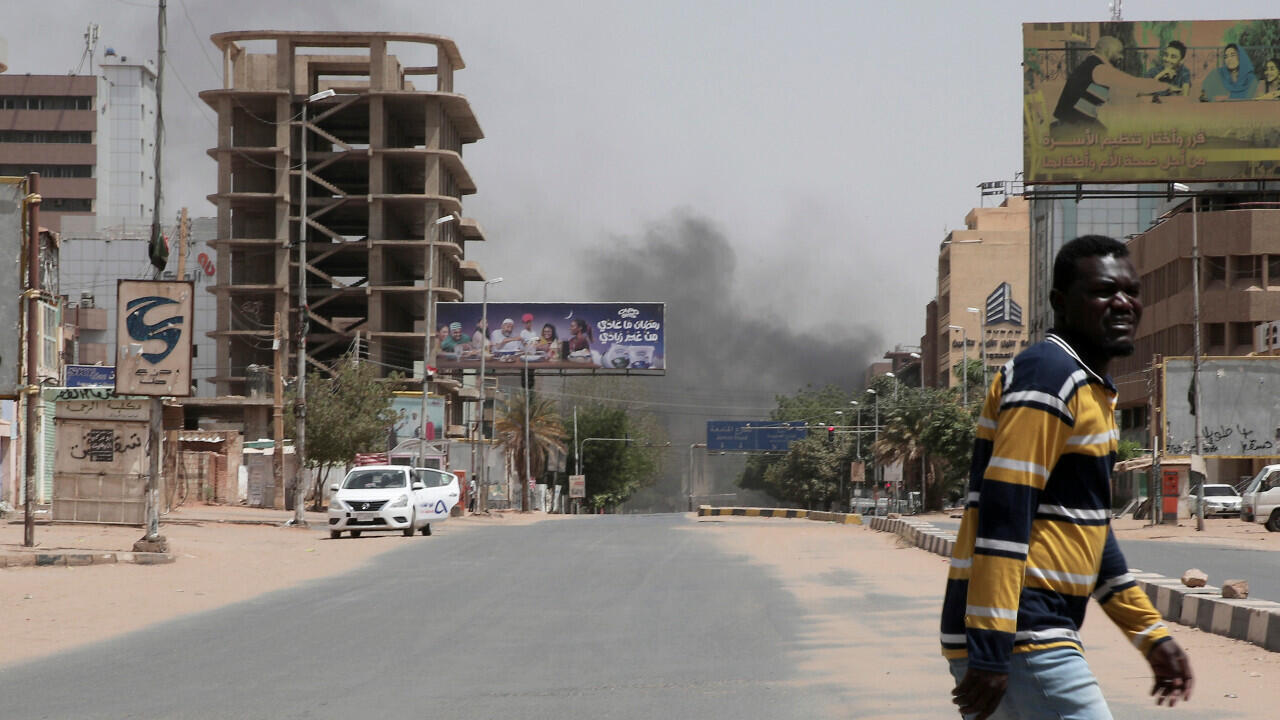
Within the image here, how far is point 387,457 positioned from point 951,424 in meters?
29.8

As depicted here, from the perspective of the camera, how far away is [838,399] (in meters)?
138

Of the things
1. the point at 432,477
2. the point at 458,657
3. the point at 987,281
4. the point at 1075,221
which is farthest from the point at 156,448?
the point at 987,281

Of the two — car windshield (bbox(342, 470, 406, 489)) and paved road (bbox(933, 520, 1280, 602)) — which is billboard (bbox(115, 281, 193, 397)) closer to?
car windshield (bbox(342, 470, 406, 489))

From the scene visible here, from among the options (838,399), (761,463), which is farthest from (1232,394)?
(761,463)

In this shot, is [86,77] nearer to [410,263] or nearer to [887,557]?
[410,263]

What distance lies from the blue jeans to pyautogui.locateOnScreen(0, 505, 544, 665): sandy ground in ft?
31.9

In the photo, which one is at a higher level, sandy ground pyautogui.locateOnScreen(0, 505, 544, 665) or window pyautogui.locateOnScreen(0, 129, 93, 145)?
window pyautogui.locateOnScreen(0, 129, 93, 145)

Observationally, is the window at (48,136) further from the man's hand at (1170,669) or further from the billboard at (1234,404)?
the man's hand at (1170,669)

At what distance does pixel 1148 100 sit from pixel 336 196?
227 feet

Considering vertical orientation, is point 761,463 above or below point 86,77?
below

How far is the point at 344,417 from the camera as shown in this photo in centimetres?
5684

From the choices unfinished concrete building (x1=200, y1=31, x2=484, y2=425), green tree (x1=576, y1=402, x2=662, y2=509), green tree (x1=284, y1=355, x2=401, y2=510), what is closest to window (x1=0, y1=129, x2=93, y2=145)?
unfinished concrete building (x1=200, y1=31, x2=484, y2=425)

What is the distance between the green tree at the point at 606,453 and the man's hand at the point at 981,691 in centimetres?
11034

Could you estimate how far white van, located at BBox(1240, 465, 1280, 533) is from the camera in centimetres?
4050
